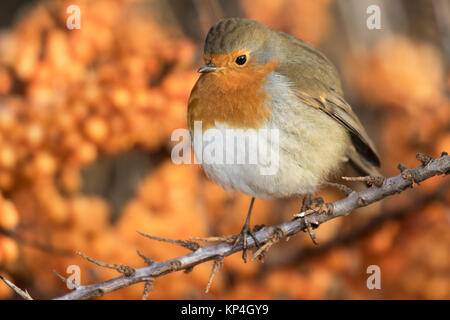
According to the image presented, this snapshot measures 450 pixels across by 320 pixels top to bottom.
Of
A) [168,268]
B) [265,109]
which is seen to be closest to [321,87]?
[265,109]

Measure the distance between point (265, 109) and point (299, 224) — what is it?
0.63 m

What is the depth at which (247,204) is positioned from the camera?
3.90 metres

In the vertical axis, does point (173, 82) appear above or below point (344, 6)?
below

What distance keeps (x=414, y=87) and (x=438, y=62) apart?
589mm

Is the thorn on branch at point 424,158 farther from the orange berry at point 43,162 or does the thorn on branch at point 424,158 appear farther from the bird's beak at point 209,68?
the orange berry at point 43,162

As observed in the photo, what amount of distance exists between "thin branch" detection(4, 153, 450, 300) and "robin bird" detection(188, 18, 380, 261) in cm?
34

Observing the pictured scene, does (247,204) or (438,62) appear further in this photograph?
(438,62)

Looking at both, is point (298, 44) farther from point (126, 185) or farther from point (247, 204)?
point (126, 185)

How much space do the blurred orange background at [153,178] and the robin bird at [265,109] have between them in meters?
0.69

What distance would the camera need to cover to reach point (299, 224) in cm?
222

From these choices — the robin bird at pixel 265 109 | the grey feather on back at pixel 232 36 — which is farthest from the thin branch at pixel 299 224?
the grey feather on back at pixel 232 36
